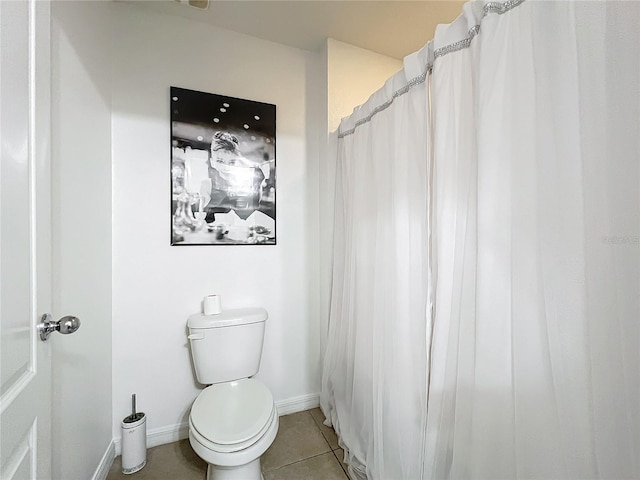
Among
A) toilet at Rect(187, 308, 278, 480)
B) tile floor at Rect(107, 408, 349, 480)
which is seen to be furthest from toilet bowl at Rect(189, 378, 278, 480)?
tile floor at Rect(107, 408, 349, 480)

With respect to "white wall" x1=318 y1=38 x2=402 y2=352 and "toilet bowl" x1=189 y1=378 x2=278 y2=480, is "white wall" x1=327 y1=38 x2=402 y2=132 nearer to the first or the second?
"white wall" x1=318 y1=38 x2=402 y2=352

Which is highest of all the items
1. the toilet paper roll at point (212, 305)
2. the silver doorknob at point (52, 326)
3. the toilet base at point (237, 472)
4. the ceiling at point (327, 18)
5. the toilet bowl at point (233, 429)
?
the ceiling at point (327, 18)

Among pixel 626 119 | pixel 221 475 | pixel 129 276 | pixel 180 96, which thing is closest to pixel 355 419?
pixel 221 475

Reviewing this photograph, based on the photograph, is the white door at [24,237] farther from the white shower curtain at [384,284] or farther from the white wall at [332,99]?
the white wall at [332,99]

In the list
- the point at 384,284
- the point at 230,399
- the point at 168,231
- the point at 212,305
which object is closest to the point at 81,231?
the point at 168,231

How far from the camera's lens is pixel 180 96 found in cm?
165

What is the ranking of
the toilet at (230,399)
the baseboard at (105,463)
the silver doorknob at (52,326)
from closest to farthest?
1. the silver doorknob at (52,326)
2. the toilet at (230,399)
3. the baseboard at (105,463)

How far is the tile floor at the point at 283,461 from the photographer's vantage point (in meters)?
1.42

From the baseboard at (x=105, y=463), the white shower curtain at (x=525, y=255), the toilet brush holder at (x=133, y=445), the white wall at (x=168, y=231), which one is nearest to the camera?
the white shower curtain at (x=525, y=255)

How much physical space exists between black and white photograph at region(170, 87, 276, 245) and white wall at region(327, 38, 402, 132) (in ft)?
1.37

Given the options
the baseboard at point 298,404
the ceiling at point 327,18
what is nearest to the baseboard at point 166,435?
the baseboard at point 298,404

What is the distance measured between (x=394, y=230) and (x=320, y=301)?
984 mm

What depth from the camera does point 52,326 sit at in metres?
0.75

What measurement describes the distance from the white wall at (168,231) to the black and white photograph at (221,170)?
0.20 ft
